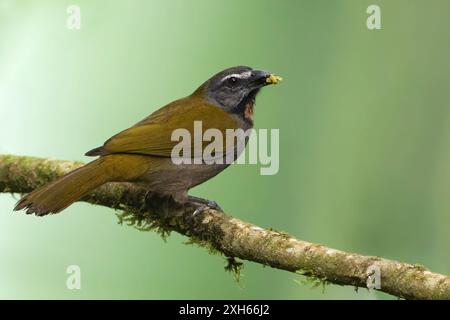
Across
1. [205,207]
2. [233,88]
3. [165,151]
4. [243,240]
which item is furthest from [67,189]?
[233,88]

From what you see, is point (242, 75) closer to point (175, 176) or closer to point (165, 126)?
point (165, 126)

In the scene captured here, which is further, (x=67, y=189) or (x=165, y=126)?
(x=165, y=126)

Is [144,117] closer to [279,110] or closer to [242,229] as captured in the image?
[279,110]

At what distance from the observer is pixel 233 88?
4355 millimetres

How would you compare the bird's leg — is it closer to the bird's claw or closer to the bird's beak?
the bird's claw

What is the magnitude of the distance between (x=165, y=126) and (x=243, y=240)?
92 centimetres

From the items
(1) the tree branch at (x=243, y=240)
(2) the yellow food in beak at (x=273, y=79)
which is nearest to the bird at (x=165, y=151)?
(2) the yellow food in beak at (x=273, y=79)

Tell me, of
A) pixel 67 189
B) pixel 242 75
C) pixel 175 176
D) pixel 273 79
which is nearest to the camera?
pixel 67 189

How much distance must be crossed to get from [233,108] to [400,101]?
1093 millimetres

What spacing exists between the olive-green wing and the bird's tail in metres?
0.11

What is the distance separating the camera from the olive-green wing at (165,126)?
150 inches

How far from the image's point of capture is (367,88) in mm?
3590

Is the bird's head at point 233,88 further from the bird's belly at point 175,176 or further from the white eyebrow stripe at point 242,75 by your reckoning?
the bird's belly at point 175,176

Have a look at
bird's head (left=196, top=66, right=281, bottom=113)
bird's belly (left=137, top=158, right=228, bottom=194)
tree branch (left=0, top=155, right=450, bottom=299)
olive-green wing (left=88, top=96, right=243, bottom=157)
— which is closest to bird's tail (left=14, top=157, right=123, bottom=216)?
olive-green wing (left=88, top=96, right=243, bottom=157)
